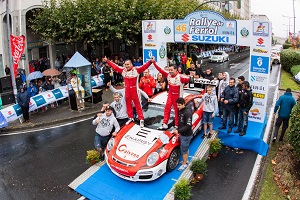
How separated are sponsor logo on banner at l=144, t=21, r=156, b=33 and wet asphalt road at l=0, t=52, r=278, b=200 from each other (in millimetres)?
5296

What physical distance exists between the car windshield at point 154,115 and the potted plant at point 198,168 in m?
1.53

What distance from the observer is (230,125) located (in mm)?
10539

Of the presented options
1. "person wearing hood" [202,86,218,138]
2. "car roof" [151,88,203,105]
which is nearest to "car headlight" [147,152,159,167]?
"car roof" [151,88,203,105]

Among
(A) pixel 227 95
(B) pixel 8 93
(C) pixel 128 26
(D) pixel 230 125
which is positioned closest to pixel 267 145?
(D) pixel 230 125

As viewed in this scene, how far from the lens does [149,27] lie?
14438 mm

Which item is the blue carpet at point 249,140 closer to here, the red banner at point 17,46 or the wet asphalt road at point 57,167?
Answer: the wet asphalt road at point 57,167

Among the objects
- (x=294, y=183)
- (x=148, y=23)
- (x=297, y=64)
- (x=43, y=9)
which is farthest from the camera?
(x=297, y=64)

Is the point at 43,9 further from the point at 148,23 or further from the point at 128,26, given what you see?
the point at 148,23

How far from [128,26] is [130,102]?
38.2 ft

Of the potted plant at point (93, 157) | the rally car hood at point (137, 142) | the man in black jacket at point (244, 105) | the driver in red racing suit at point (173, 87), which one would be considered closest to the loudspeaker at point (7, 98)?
the potted plant at point (93, 157)

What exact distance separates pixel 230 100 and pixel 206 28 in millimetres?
3575

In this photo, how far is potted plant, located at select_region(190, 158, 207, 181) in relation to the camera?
327 inches

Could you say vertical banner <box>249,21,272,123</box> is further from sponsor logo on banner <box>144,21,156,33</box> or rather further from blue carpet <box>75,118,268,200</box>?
sponsor logo on banner <box>144,21,156,33</box>

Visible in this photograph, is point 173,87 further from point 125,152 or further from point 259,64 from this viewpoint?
point 259,64
